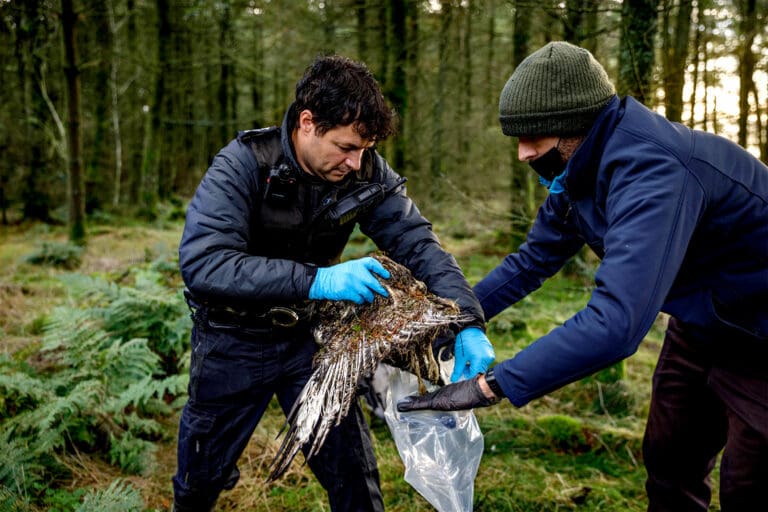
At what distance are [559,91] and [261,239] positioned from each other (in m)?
1.52

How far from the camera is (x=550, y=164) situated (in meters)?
2.33

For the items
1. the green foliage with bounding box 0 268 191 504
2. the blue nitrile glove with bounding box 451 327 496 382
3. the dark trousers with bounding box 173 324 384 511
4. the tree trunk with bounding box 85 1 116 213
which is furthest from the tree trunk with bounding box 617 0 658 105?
the tree trunk with bounding box 85 1 116 213

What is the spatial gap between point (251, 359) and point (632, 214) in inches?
71.8

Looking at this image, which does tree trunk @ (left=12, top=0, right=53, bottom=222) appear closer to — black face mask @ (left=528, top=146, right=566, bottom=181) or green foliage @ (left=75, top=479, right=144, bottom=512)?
green foliage @ (left=75, top=479, right=144, bottom=512)

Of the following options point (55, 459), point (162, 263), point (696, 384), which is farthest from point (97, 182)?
point (696, 384)

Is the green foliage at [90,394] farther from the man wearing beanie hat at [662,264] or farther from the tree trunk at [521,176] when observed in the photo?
the tree trunk at [521,176]

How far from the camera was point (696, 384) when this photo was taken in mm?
2508

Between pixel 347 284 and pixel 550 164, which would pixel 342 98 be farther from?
pixel 550 164

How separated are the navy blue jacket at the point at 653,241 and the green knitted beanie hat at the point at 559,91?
9 centimetres

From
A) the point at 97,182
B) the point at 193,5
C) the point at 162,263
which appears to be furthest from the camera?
the point at 97,182

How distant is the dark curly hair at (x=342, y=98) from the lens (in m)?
2.46

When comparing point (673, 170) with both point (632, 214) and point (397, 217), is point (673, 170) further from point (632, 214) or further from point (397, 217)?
point (397, 217)

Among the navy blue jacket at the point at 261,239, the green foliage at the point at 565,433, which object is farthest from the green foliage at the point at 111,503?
the green foliage at the point at 565,433

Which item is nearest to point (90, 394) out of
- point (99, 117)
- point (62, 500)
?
point (62, 500)
